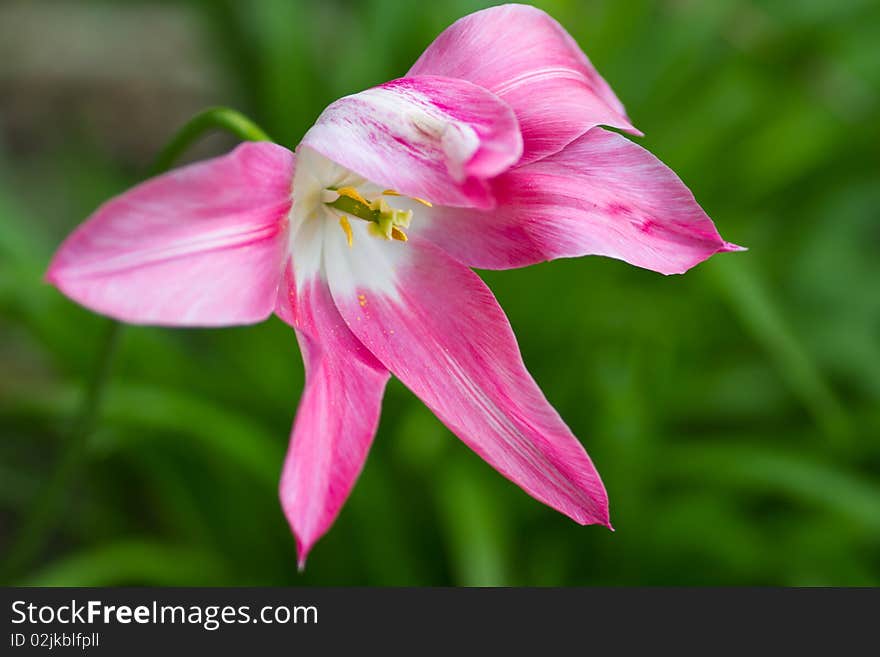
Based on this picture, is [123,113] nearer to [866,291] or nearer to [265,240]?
[866,291]

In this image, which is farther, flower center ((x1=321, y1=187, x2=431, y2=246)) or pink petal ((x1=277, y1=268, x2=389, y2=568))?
flower center ((x1=321, y1=187, x2=431, y2=246))

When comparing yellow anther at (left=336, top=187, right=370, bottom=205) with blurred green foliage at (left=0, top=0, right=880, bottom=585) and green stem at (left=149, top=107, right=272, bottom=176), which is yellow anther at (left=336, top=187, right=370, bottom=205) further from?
blurred green foliage at (left=0, top=0, right=880, bottom=585)

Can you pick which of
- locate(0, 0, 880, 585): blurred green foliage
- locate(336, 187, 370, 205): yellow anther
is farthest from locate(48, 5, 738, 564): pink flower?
locate(0, 0, 880, 585): blurred green foliage

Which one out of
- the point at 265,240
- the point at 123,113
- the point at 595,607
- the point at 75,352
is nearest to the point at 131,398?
the point at 75,352

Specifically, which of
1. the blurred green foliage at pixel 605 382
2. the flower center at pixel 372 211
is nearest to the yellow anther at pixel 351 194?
the flower center at pixel 372 211

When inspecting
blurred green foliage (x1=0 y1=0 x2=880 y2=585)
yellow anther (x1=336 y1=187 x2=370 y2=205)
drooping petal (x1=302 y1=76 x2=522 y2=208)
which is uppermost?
drooping petal (x1=302 y1=76 x2=522 y2=208)
